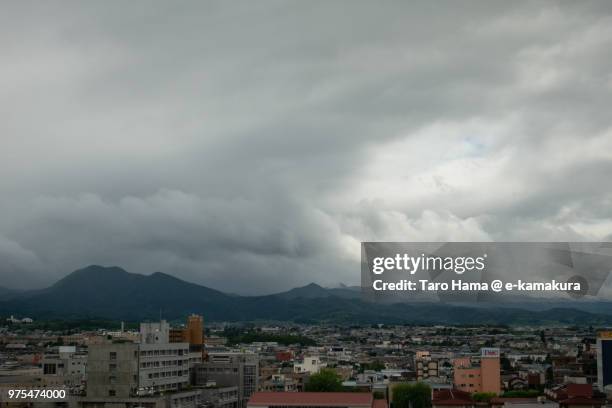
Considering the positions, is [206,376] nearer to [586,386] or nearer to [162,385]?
[162,385]

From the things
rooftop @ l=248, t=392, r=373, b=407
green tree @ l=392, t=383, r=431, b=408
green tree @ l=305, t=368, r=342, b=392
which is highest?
rooftop @ l=248, t=392, r=373, b=407

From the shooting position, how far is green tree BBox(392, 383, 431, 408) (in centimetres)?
4412

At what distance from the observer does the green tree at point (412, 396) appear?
44.1m

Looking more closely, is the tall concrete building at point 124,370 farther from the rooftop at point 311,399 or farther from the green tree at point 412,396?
the green tree at point 412,396

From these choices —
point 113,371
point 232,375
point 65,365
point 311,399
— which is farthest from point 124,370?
point 65,365

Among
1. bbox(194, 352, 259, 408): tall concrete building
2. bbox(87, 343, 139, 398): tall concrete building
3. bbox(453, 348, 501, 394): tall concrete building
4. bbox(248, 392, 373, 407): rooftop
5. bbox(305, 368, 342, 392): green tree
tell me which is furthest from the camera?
bbox(453, 348, 501, 394): tall concrete building

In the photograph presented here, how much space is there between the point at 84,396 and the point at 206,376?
9305 mm

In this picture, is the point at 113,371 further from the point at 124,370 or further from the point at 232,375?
the point at 232,375

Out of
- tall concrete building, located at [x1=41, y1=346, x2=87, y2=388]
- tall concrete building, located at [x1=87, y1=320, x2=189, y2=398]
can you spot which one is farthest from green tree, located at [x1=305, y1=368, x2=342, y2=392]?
tall concrete building, located at [x1=41, y1=346, x2=87, y2=388]

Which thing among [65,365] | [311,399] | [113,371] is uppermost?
[113,371]

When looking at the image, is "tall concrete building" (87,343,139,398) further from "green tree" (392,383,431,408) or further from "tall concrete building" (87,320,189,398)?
"green tree" (392,383,431,408)

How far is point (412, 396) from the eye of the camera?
147ft

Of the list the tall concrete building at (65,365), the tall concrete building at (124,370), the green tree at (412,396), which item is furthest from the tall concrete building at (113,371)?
the tall concrete building at (65,365)

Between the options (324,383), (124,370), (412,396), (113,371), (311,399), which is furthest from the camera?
(324,383)
